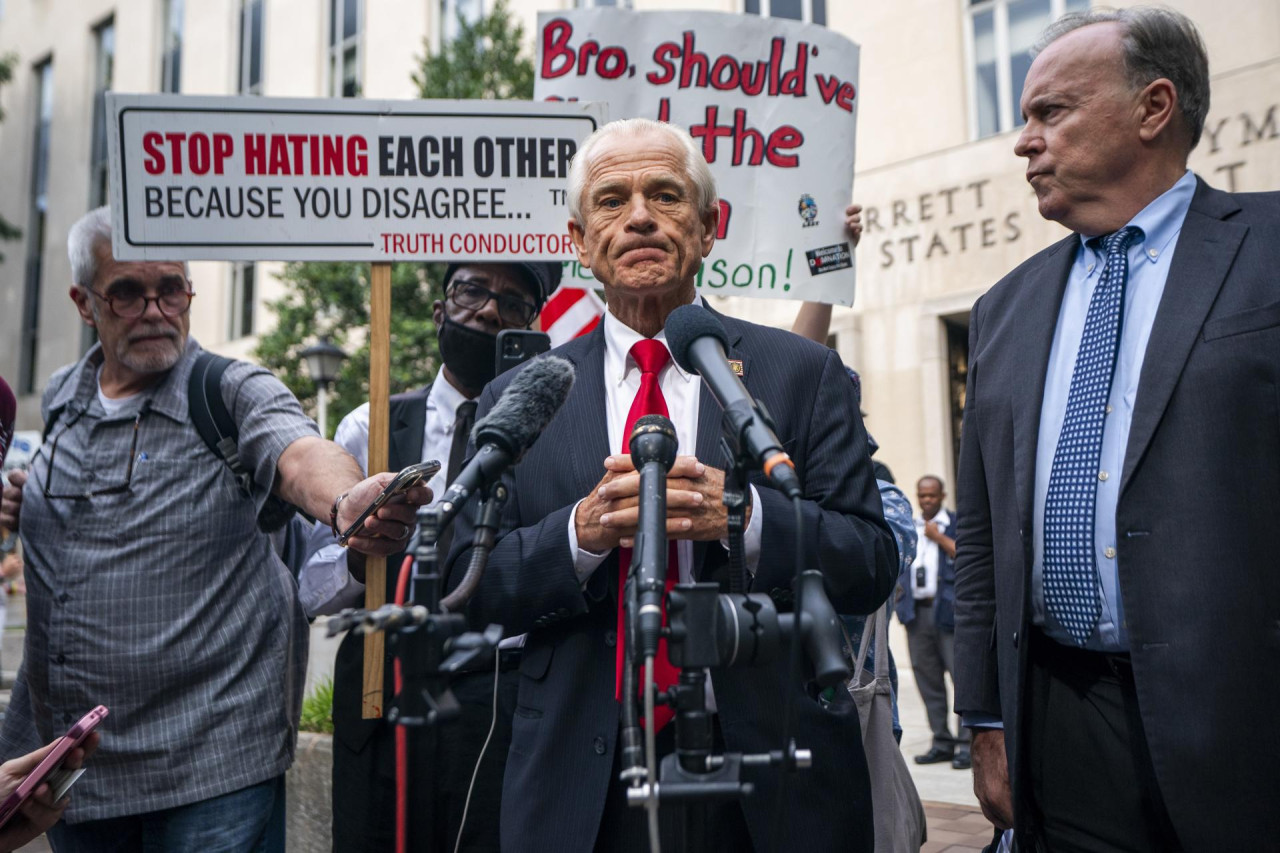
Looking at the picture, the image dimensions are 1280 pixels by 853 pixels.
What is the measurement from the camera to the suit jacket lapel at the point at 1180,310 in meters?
2.18

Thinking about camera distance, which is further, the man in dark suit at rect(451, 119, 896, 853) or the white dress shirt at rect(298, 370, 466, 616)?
the white dress shirt at rect(298, 370, 466, 616)

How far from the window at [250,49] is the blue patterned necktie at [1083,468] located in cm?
2402

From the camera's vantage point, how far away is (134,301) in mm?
3180

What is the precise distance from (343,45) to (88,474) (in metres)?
20.7

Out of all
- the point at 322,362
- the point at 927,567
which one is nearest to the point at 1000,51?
the point at 927,567

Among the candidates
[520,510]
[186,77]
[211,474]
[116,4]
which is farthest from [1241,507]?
[116,4]

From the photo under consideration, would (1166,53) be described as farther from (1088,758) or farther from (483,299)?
(483,299)

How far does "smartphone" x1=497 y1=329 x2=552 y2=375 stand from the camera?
10.9 ft

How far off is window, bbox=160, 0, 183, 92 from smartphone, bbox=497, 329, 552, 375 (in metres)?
26.3

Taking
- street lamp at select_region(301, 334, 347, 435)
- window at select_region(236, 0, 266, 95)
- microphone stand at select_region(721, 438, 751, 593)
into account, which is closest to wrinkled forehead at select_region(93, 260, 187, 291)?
microphone stand at select_region(721, 438, 751, 593)

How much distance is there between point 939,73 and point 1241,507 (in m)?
12.8

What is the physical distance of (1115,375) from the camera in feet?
7.66

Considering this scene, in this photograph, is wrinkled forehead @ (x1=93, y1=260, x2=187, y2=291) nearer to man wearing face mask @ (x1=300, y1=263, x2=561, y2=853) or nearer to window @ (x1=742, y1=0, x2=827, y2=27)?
man wearing face mask @ (x1=300, y1=263, x2=561, y2=853)

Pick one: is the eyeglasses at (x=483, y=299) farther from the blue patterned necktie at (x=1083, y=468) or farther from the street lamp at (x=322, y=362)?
the street lamp at (x=322, y=362)
